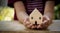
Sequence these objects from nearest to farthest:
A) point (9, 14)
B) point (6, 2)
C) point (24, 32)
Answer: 1. point (24, 32)
2. point (6, 2)
3. point (9, 14)

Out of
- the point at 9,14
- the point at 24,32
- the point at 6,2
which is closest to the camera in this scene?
the point at 24,32

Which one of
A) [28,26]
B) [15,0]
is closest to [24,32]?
[28,26]

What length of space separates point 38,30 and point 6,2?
37 cm

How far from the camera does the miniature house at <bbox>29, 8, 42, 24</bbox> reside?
2.44 ft

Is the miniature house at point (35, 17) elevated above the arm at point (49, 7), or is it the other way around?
the arm at point (49, 7)

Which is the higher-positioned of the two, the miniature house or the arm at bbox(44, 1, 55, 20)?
the arm at bbox(44, 1, 55, 20)

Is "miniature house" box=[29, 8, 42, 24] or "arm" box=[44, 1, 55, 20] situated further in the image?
"arm" box=[44, 1, 55, 20]

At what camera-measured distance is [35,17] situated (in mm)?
750

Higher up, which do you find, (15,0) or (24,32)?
(15,0)

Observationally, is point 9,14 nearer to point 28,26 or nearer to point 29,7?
point 29,7

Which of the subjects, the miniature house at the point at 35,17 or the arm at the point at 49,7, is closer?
the miniature house at the point at 35,17

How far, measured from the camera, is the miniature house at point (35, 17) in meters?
0.74

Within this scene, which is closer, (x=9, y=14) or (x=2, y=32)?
(x=2, y=32)

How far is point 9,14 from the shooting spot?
1.67 m
